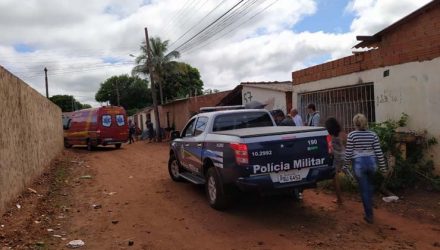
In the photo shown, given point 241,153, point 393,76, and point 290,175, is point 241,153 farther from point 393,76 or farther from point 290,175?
point 393,76

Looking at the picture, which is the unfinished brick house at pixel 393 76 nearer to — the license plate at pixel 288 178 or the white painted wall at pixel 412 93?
the white painted wall at pixel 412 93

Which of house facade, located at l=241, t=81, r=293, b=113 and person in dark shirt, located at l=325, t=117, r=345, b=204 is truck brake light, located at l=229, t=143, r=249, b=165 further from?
house facade, located at l=241, t=81, r=293, b=113

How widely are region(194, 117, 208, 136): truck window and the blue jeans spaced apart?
3.11 metres

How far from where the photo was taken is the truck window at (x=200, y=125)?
343 inches

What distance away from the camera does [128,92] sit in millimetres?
74812

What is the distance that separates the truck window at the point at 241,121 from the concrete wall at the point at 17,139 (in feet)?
12.1

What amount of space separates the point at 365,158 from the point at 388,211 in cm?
130

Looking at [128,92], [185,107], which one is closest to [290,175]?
[185,107]

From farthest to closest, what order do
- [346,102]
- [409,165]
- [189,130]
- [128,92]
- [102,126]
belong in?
1. [128,92]
2. [102,126]
3. [346,102]
4. [189,130]
5. [409,165]

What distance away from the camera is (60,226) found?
7.09 meters

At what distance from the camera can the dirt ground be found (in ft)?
19.3

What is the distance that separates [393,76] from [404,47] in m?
0.69

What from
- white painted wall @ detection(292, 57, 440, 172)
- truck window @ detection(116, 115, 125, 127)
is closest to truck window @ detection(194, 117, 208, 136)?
white painted wall @ detection(292, 57, 440, 172)

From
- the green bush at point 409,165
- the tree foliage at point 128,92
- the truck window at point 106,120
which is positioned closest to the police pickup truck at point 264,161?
the green bush at point 409,165
